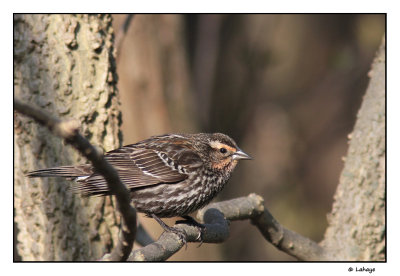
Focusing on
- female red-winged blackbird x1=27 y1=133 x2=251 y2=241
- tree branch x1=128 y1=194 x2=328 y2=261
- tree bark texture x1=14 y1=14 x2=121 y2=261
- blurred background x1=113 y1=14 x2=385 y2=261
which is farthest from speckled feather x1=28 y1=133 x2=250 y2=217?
blurred background x1=113 y1=14 x2=385 y2=261

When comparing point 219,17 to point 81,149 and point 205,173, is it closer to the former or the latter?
point 205,173

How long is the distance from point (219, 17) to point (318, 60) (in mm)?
2888

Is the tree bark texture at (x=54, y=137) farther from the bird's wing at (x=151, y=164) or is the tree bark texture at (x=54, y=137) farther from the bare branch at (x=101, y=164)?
the bare branch at (x=101, y=164)

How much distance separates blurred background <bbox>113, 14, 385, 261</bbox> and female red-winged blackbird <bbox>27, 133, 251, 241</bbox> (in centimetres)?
643

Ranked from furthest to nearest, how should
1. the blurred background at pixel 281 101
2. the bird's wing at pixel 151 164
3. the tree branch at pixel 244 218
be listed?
the blurred background at pixel 281 101 → the bird's wing at pixel 151 164 → the tree branch at pixel 244 218

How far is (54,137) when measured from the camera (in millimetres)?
5160

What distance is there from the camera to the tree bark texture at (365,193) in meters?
5.97

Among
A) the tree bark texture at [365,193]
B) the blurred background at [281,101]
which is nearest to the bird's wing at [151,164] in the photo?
the tree bark texture at [365,193]

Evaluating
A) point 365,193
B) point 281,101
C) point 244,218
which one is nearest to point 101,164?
point 244,218

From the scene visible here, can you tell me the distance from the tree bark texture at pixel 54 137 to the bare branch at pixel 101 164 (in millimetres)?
1438

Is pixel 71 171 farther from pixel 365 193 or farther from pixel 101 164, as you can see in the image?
pixel 365 193

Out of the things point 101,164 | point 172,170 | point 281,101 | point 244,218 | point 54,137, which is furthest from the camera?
point 281,101

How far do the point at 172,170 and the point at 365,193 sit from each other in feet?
6.73

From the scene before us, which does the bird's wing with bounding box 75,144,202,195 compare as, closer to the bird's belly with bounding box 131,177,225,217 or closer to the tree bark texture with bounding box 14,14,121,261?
the bird's belly with bounding box 131,177,225,217
